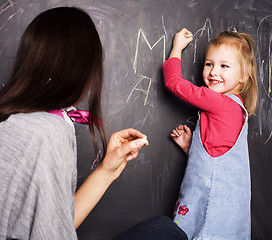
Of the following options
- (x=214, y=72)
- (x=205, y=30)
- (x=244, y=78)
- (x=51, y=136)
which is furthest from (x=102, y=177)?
(x=205, y=30)

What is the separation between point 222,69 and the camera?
1367mm

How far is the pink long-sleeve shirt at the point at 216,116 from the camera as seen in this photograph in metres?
1.28

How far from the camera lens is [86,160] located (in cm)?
142

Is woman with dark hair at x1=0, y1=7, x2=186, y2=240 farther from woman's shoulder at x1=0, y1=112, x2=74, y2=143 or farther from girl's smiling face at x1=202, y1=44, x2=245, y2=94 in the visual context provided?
girl's smiling face at x1=202, y1=44, x2=245, y2=94

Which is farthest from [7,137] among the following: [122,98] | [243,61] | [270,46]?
[270,46]

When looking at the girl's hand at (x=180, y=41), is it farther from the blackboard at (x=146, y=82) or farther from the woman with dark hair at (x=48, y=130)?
the woman with dark hair at (x=48, y=130)

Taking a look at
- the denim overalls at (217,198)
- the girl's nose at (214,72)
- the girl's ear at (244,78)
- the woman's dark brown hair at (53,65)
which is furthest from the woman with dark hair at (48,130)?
the girl's ear at (244,78)

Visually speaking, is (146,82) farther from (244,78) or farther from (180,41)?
(244,78)

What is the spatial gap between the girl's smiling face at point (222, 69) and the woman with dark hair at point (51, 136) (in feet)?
1.81

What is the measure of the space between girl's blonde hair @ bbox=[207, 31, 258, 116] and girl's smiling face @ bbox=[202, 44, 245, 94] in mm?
25

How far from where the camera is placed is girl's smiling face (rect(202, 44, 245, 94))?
136 cm

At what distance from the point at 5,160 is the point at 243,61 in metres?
1.09

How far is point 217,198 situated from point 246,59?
2.12 ft

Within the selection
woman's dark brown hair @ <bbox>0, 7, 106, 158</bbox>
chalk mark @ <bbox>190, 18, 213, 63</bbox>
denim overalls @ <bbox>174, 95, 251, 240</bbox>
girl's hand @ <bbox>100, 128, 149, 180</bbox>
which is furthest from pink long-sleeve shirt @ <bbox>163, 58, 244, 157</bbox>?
woman's dark brown hair @ <bbox>0, 7, 106, 158</bbox>
